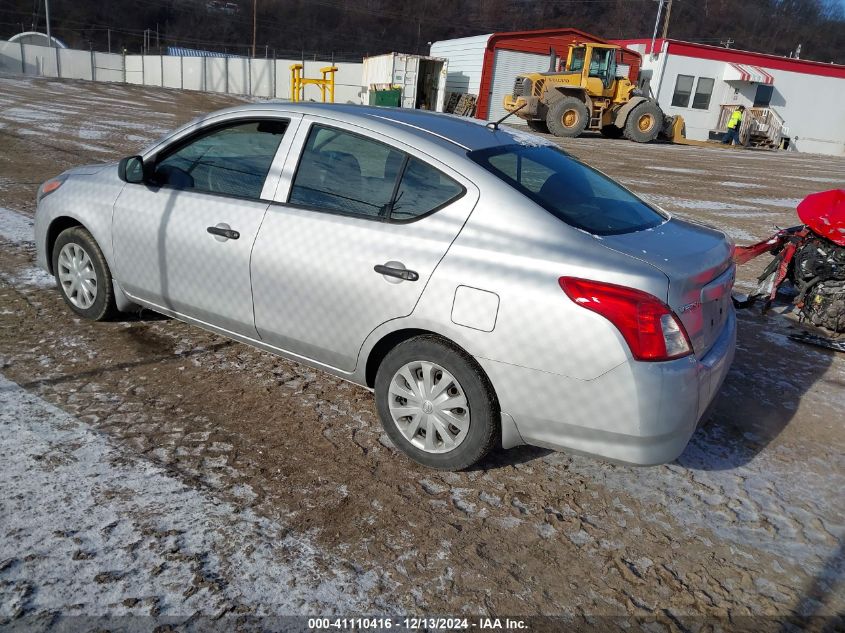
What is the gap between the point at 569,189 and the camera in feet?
11.1

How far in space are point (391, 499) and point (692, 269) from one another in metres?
1.65

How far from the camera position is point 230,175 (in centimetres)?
379

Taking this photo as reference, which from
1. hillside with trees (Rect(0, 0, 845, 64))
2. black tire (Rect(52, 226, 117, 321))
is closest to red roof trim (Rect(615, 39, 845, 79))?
black tire (Rect(52, 226, 117, 321))

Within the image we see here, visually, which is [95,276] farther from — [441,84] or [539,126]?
[441,84]

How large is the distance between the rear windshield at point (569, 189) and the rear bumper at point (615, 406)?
28.6 inches

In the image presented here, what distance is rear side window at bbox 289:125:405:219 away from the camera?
3244 mm

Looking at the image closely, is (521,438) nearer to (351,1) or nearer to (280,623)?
(280,623)

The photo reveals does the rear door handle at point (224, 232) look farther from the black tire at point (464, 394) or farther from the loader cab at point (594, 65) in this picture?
the loader cab at point (594, 65)

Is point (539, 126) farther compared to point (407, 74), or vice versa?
point (407, 74)

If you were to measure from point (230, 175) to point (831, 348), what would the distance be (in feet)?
14.8

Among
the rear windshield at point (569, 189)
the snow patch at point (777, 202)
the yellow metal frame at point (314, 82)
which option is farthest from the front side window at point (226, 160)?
the yellow metal frame at point (314, 82)

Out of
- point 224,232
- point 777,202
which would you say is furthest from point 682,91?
point 224,232

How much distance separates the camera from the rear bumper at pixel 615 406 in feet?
8.55

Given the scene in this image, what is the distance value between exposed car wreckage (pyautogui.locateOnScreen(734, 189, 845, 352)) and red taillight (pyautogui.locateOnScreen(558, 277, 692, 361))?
117 inches
